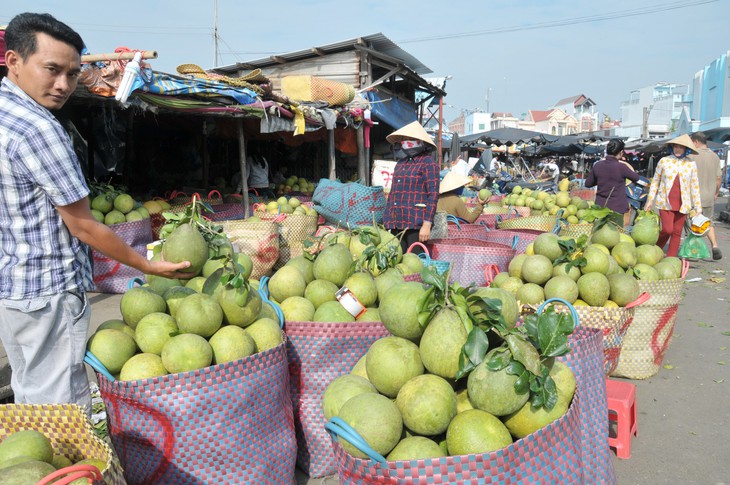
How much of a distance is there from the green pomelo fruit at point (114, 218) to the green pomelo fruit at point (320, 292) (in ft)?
13.0

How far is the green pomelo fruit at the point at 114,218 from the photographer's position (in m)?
5.97

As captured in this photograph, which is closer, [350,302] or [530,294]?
[350,302]

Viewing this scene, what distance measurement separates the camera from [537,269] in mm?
3602

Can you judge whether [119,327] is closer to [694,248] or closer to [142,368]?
[142,368]

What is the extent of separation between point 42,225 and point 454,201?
19.1 feet

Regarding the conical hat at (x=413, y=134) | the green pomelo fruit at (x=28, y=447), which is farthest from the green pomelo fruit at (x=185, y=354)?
the conical hat at (x=413, y=134)

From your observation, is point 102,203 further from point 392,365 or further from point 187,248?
point 392,365

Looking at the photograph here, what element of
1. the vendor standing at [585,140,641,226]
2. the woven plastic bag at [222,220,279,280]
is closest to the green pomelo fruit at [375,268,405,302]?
the woven plastic bag at [222,220,279,280]

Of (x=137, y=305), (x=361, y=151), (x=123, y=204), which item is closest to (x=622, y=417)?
(x=137, y=305)

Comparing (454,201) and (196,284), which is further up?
(454,201)

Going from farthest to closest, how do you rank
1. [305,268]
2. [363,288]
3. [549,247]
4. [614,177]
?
[614,177] < [549,247] < [305,268] < [363,288]

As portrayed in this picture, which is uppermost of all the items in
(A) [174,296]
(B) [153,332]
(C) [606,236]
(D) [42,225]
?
(D) [42,225]

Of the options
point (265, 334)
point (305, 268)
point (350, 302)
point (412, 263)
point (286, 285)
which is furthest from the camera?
point (412, 263)

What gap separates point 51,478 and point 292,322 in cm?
141
